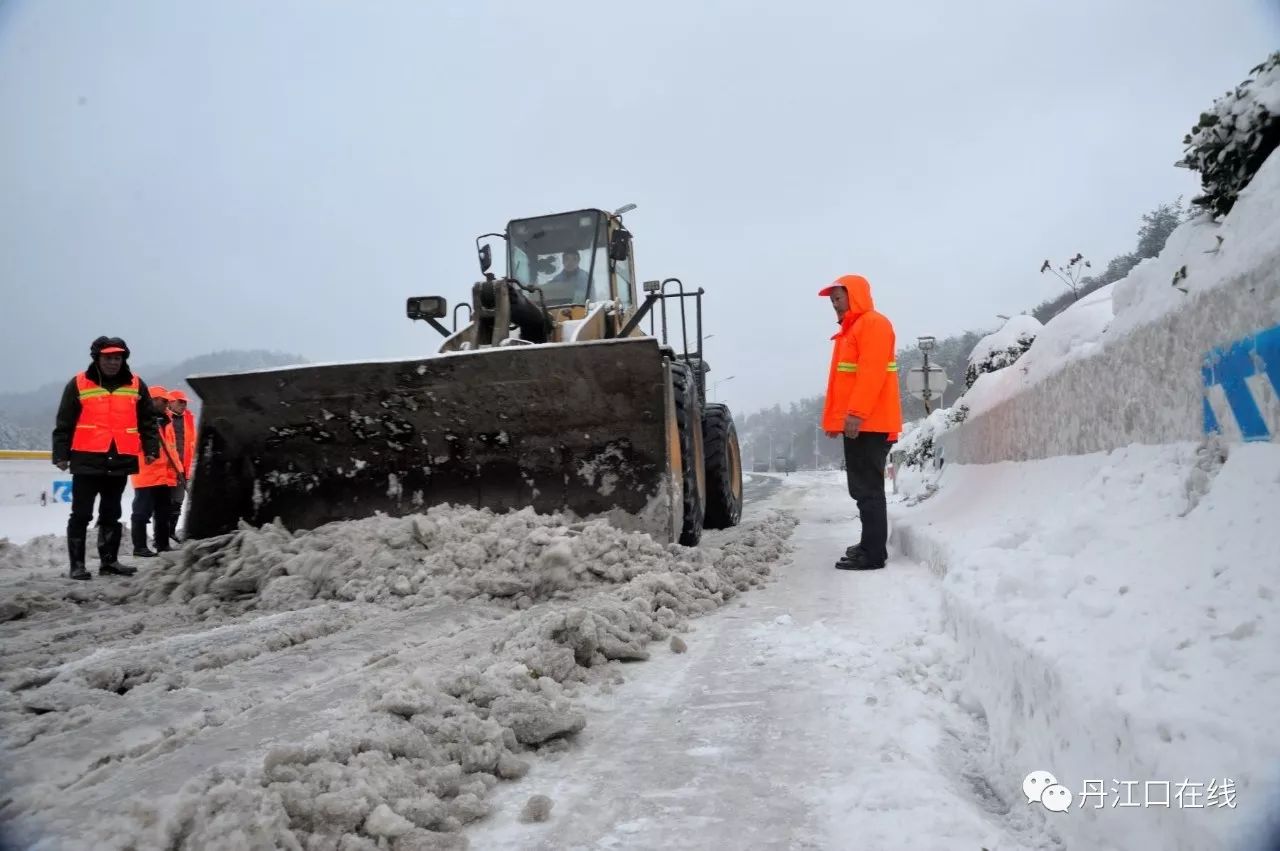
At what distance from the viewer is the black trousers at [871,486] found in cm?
502

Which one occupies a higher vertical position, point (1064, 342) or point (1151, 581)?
point (1064, 342)

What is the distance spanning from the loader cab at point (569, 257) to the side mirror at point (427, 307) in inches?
32.4

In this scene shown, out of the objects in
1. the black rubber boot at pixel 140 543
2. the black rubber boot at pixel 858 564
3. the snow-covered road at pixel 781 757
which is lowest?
the snow-covered road at pixel 781 757

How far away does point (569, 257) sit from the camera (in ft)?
23.2

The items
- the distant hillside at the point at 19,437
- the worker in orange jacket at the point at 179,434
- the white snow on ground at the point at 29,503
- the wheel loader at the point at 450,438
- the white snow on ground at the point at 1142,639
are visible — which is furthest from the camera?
the distant hillside at the point at 19,437

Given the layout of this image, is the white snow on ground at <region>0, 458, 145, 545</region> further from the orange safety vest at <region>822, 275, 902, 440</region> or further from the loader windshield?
the orange safety vest at <region>822, 275, 902, 440</region>

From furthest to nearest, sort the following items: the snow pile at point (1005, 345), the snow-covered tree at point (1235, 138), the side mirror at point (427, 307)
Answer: the snow pile at point (1005, 345) < the side mirror at point (427, 307) < the snow-covered tree at point (1235, 138)

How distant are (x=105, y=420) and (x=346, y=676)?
4.19 m

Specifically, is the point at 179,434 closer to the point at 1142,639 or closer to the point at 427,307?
the point at 427,307

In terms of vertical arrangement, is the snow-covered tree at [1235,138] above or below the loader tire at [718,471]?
above

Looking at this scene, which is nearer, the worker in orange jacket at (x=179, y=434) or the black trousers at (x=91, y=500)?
the black trousers at (x=91, y=500)

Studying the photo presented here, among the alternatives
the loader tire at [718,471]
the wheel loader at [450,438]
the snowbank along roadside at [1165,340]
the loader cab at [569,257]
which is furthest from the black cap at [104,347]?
the snowbank along roadside at [1165,340]

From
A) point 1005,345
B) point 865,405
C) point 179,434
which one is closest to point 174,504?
point 179,434

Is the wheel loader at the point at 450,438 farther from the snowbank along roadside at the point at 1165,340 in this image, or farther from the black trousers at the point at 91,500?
the snowbank along roadside at the point at 1165,340
